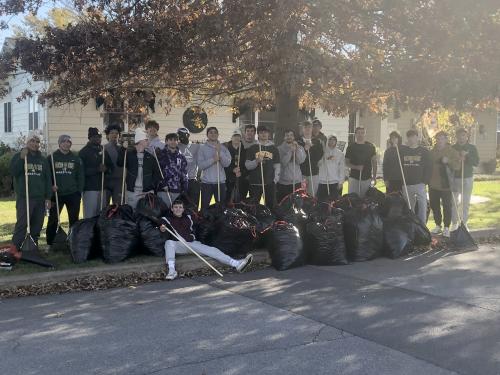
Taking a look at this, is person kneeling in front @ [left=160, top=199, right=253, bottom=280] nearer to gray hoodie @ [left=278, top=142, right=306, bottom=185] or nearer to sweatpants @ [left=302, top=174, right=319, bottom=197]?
gray hoodie @ [left=278, top=142, right=306, bottom=185]

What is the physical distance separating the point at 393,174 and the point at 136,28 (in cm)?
472

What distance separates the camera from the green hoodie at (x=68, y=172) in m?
7.75

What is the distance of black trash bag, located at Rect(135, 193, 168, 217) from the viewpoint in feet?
24.7

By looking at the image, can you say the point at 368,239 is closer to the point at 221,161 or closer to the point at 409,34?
the point at 221,161

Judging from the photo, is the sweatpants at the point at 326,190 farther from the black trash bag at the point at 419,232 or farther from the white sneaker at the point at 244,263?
the white sneaker at the point at 244,263

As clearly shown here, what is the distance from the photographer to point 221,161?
859 centimetres

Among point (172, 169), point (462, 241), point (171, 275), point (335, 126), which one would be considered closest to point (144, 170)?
point (172, 169)

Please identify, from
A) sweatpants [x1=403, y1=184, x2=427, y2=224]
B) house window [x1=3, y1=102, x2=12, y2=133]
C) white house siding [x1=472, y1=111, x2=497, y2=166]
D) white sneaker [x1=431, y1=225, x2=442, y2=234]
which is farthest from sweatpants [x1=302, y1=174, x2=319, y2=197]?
white house siding [x1=472, y1=111, x2=497, y2=166]

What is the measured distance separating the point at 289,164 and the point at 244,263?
2.44 m

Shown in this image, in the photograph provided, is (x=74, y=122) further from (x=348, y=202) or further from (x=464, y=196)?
(x=464, y=196)

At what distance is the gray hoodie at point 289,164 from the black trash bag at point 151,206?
2.21 metres

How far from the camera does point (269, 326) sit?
201 inches

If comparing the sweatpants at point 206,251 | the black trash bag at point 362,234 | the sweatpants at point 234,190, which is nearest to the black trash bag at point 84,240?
the sweatpants at point 206,251

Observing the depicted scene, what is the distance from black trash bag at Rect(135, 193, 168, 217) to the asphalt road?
1.18 metres
